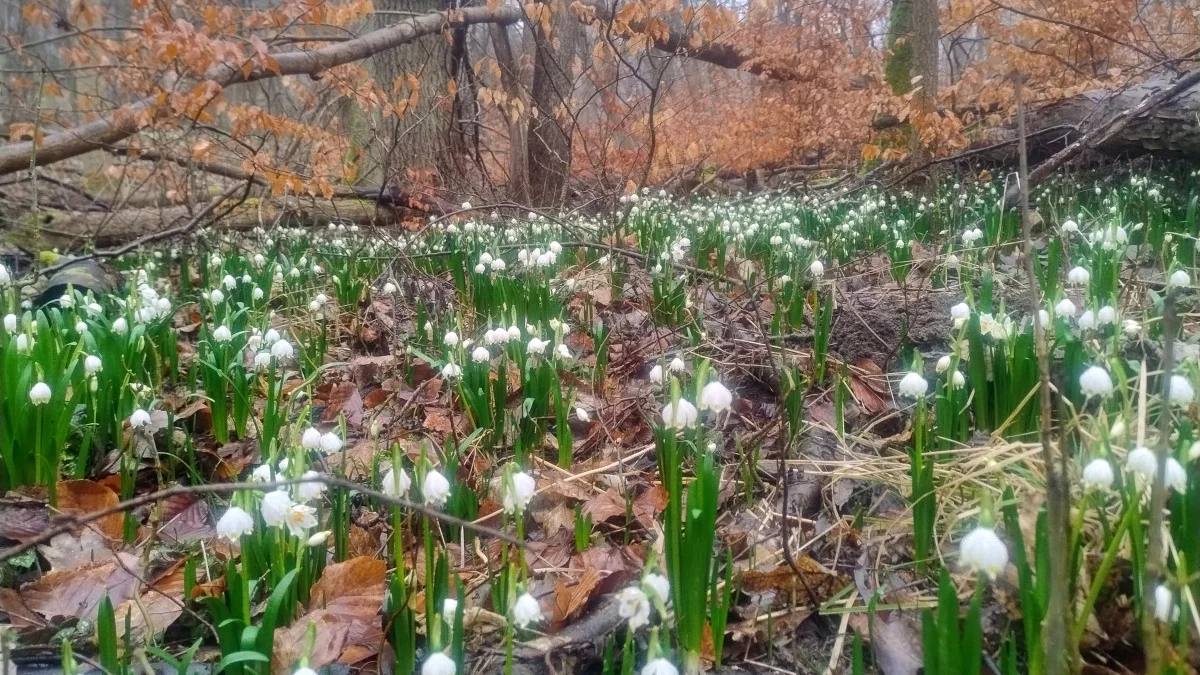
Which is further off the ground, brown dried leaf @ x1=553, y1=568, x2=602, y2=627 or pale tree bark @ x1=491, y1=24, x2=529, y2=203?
pale tree bark @ x1=491, y1=24, x2=529, y2=203

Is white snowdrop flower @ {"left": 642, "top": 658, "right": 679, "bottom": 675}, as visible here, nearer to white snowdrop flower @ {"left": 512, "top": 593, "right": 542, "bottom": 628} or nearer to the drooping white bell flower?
white snowdrop flower @ {"left": 512, "top": 593, "right": 542, "bottom": 628}

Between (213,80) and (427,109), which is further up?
(427,109)

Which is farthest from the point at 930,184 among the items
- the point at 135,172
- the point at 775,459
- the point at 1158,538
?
the point at 135,172

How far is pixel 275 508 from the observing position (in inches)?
50.0

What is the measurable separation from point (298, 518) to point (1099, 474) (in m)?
1.27

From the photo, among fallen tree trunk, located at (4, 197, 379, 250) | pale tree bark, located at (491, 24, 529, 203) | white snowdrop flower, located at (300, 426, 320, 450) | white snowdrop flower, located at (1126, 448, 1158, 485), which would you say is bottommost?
white snowdrop flower, located at (300, 426, 320, 450)

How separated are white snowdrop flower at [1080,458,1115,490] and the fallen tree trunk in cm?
574

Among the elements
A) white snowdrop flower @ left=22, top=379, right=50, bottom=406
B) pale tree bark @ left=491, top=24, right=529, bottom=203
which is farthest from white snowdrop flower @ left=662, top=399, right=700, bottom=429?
pale tree bark @ left=491, top=24, right=529, bottom=203

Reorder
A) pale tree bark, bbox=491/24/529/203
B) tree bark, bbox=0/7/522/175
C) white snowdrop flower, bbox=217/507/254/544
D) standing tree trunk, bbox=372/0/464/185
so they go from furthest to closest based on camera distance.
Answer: standing tree trunk, bbox=372/0/464/185, pale tree bark, bbox=491/24/529/203, tree bark, bbox=0/7/522/175, white snowdrop flower, bbox=217/507/254/544

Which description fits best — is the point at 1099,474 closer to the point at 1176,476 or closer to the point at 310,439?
the point at 1176,476

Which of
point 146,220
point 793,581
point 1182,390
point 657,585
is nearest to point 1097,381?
point 1182,390

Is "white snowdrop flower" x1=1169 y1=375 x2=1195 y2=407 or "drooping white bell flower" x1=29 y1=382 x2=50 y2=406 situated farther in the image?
"drooping white bell flower" x1=29 y1=382 x2=50 y2=406

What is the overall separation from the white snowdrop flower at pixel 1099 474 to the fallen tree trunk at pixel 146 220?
574 cm

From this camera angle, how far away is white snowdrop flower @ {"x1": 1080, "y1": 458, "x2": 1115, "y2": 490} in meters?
1.07
